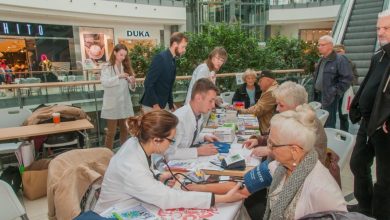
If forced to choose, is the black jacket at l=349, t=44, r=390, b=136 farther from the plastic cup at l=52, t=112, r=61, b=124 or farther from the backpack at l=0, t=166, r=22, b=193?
the backpack at l=0, t=166, r=22, b=193

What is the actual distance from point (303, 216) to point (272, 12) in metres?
19.4

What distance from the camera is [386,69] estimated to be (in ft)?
7.38

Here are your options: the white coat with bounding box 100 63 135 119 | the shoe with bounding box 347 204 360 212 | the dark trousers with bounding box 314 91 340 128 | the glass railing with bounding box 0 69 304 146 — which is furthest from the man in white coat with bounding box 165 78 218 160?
the glass railing with bounding box 0 69 304 146

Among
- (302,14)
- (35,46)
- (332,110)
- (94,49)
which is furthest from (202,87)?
(302,14)

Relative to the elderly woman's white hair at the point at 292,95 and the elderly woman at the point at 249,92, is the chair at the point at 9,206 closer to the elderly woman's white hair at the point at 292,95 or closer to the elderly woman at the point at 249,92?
the elderly woman's white hair at the point at 292,95

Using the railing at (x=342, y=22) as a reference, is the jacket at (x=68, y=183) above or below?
below

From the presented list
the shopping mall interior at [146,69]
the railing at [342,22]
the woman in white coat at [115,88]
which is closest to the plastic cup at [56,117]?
the shopping mall interior at [146,69]

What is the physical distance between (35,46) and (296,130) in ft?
46.7

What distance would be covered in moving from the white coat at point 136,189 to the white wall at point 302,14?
17.1 m

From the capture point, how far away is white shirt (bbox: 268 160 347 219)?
1309 mm

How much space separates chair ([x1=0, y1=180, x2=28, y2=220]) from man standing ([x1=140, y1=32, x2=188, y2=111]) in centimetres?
208

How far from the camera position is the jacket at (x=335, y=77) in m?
4.19

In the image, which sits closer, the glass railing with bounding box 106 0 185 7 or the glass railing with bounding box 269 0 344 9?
the glass railing with bounding box 106 0 185 7

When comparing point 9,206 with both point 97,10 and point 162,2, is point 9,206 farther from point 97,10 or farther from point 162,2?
point 162,2
